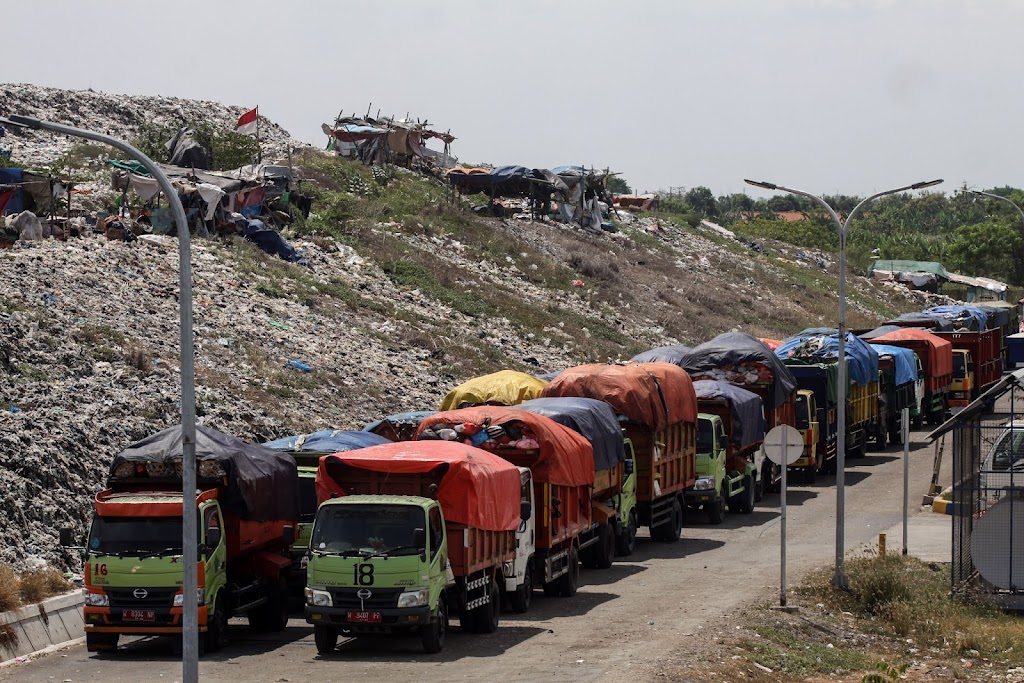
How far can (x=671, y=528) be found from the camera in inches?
1174

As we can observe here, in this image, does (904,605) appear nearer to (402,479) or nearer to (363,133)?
(402,479)

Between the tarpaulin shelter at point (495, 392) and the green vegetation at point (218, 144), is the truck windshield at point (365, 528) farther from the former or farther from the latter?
the green vegetation at point (218, 144)

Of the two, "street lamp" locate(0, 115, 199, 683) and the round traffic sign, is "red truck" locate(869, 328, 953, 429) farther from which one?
"street lamp" locate(0, 115, 199, 683)

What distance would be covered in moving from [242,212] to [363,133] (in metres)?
23.2

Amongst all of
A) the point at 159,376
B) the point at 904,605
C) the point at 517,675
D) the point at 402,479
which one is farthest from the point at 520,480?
the point at 159,376

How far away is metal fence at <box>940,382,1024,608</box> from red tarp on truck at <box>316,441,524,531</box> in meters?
8.02

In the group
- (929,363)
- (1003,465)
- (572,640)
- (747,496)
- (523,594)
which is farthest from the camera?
(929,363)

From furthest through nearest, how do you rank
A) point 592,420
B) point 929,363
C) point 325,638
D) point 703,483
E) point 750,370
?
1. point 929,363
2. point 750,370
3. point 703,483
4. point 592,420
5. point 325,638

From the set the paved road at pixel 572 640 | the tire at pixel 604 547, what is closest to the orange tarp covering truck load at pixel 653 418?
the paved road at pixel 572 640

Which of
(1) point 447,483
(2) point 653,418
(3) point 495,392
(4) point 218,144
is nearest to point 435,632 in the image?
(1) point 447,483

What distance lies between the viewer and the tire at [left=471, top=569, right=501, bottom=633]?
66.7 ft

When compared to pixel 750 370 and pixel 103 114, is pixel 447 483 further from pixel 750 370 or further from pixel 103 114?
pixel 103 114

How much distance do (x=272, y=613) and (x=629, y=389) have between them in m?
9.23

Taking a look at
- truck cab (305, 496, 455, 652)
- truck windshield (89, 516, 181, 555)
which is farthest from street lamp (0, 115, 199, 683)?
truck windshield (89, 516, 181, 555)
